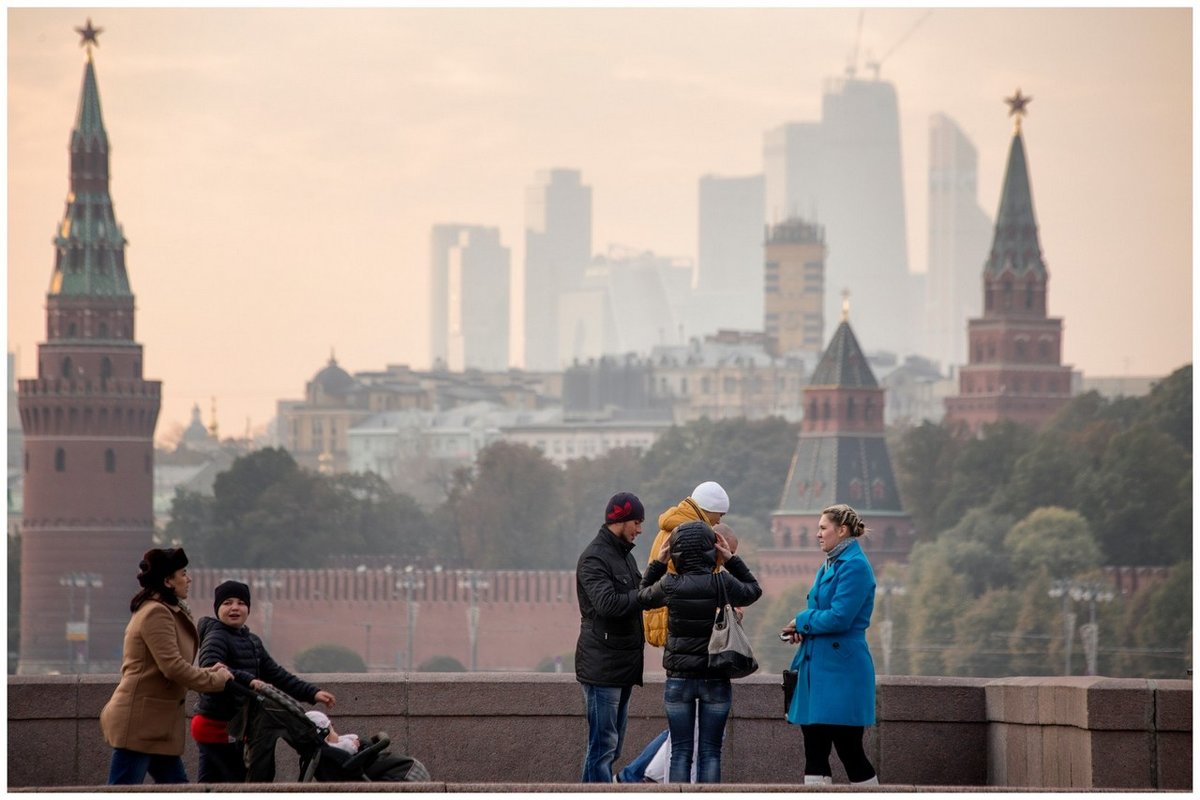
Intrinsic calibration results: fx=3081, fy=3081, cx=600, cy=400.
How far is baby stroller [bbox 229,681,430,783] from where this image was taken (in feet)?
35.1

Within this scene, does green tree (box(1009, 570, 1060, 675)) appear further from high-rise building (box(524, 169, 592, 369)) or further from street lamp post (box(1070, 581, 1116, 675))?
high-rise building (box(524, 169, 592, 369))

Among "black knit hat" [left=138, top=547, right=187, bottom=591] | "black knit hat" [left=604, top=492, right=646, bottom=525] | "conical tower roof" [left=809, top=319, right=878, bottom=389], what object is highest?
"conical tower roof" [left=809, top=319, right=878, bottom=389]

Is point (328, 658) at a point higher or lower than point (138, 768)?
lower

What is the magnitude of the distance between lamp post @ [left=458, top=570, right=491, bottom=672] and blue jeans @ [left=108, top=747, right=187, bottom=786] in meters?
75.5

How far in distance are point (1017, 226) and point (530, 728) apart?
8866cm

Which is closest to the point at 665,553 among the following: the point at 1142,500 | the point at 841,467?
the point at 1142,500

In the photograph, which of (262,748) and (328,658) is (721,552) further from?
(328,658)

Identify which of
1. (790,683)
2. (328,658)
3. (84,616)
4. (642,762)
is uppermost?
(790,683)

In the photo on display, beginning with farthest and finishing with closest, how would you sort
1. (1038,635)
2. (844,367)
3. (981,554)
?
(844,367) < (981,554) < (1038,635)

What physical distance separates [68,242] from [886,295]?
112m

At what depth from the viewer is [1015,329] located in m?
100

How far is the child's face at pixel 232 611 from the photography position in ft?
35.5

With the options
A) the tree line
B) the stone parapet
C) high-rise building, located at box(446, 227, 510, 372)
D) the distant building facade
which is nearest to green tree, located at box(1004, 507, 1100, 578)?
the tree line

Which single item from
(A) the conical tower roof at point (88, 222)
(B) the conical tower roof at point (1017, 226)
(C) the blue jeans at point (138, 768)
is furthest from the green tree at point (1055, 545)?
(C) the blue jeans at point (138, 768)
